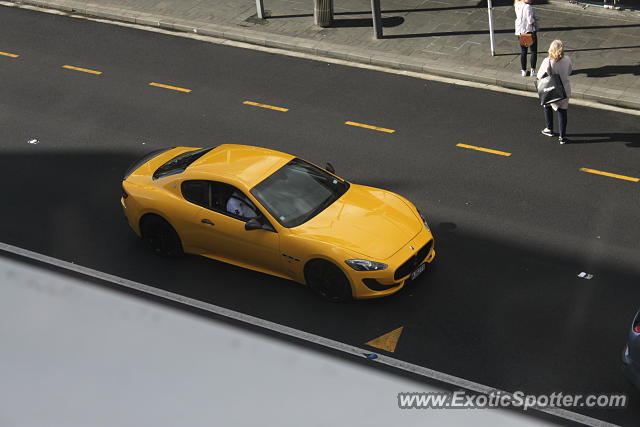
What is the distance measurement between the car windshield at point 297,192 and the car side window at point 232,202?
0.51 feet

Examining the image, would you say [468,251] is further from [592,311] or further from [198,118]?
[198,118]

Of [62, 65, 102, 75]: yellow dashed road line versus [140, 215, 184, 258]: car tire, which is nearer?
[140, 215, 184, 258]: car tire

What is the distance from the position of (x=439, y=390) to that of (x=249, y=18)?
12.6 m

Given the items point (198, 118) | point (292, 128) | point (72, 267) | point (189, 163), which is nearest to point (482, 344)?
point (189, 163)

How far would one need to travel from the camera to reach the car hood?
10.8 meters

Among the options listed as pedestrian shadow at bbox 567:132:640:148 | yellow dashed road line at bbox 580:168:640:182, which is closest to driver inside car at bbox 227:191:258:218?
yellow dashed road line at bbox 580:168:640:182

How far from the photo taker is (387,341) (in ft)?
34.3

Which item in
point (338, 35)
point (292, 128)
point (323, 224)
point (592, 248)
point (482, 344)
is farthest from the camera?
point (338, 35)

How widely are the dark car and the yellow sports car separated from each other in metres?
2.73

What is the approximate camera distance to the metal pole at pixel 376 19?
18516 mm

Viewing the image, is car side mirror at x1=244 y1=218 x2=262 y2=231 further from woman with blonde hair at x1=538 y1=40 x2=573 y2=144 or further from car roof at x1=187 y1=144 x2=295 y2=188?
woman with blonde hair at x1=538 y1=40 x2=573 y2=144

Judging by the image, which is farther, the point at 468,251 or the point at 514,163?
the point at 514,163

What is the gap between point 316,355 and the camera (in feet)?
33.4

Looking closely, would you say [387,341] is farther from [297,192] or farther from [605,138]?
[605,138]
